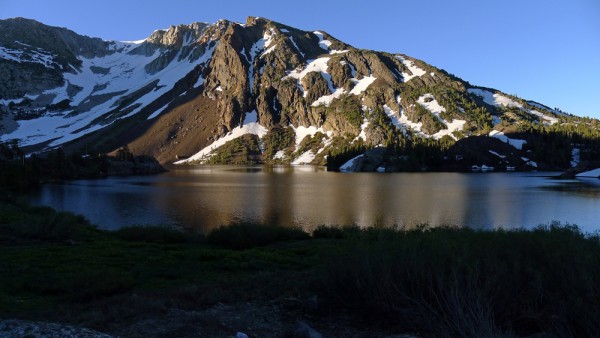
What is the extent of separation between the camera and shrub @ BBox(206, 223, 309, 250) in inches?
869

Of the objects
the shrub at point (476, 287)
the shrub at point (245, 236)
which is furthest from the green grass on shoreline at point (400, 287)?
the shrub at point (245, 236)

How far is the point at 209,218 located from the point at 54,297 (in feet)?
97.3

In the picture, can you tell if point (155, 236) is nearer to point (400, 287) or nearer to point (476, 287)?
point (400, 287)

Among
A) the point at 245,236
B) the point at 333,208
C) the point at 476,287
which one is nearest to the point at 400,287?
the point at 476,287

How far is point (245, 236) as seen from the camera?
2295 centimetres

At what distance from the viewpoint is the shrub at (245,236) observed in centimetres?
2206

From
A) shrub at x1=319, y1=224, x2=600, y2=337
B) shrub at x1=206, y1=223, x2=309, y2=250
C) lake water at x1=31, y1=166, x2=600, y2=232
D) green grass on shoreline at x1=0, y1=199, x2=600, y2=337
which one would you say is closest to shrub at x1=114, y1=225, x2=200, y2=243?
shrub at x1=206, y1=223, x2=309, y2=250

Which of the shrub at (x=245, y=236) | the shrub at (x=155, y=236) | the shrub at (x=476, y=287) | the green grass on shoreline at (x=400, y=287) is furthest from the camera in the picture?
the shrub at (x=155, y=236)

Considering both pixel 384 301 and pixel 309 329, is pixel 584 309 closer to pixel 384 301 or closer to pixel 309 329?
pixel 384 301

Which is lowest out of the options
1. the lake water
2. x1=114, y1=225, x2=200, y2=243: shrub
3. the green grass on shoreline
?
the lake water

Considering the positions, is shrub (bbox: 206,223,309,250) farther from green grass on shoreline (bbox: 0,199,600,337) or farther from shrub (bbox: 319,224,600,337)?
shrub (bbox: 319,224,600,337)

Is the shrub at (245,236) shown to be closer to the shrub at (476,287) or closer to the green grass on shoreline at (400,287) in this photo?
the green grass on shoreline at (400,287)

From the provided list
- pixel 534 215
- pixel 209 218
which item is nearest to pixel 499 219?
pixel 534 215

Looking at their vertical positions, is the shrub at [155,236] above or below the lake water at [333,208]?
above
